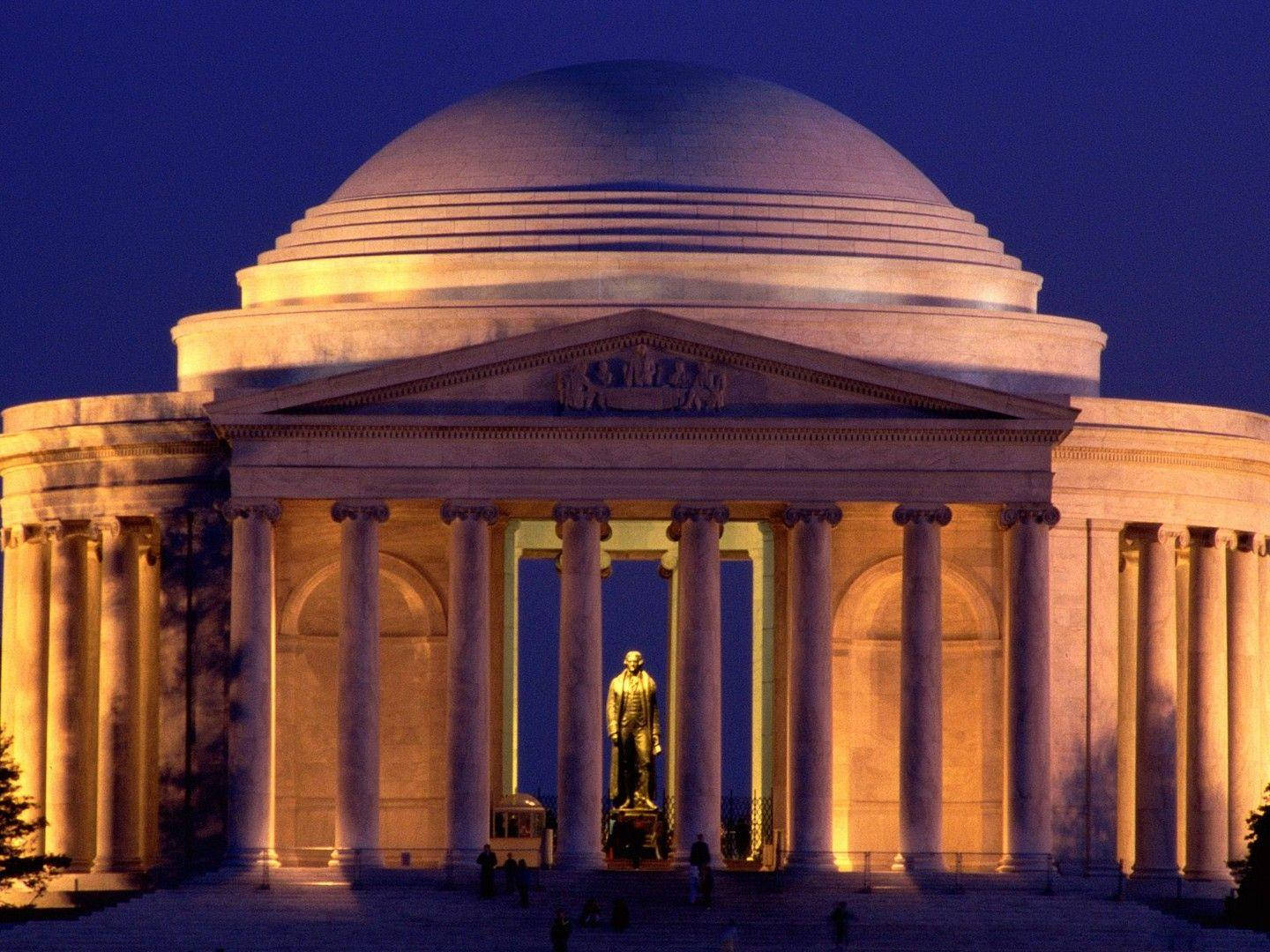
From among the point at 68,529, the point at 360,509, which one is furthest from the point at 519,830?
the point at 68,529

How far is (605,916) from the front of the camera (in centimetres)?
14375

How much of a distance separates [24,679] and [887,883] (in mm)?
34877

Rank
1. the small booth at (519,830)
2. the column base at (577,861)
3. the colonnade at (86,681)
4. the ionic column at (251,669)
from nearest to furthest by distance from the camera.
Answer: the column base at (577,861)
the ionic column at (251,669)
the small booth at (519,830)
the colonnade at (86,681)

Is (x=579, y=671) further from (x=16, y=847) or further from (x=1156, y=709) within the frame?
(x=1156, y=709)

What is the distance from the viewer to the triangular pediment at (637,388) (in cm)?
15225

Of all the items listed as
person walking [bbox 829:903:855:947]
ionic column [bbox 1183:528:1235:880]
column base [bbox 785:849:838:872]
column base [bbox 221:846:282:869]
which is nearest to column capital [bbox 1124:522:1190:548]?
ionic column [bbox 1183:528:1235:880]

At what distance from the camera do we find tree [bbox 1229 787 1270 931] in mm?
148750

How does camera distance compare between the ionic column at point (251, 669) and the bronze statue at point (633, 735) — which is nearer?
the ionic column at point (251, 669)

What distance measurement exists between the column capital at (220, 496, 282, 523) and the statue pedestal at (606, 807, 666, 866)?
1693 cm

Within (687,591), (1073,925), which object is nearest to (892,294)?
(687,591)

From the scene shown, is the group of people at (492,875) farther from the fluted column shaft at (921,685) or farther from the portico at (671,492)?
the fluted column shaft at (921,685)

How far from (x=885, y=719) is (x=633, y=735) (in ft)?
29.8

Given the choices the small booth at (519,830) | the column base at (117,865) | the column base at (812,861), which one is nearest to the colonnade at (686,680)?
the column base at (812,861)

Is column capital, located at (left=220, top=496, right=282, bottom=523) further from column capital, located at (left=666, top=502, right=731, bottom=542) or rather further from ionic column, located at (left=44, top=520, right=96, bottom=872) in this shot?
column capital, located at (left=666, top=502, right=731, bottom=542)
